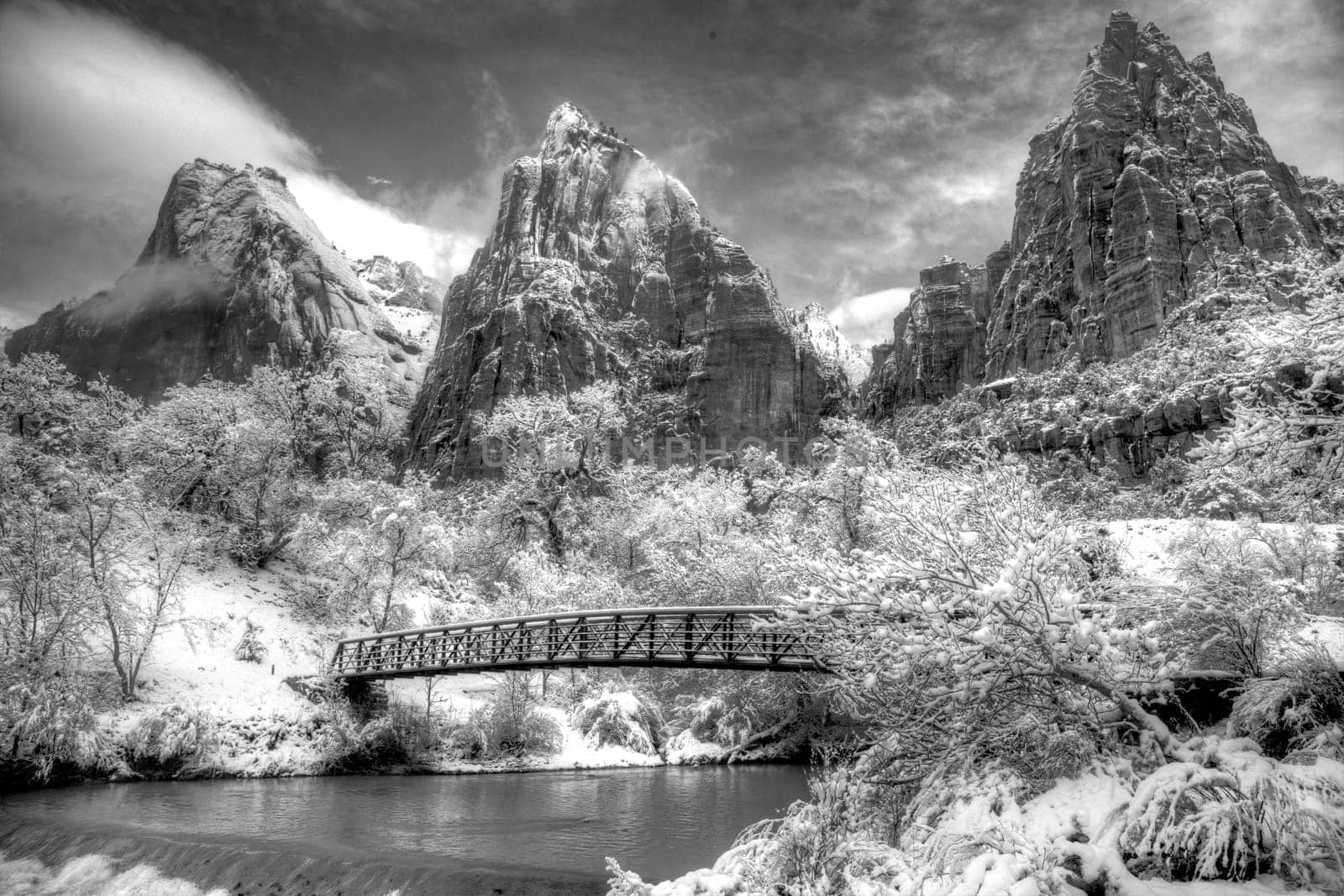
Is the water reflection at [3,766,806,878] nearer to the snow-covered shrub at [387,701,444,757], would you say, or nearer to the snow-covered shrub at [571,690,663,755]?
the snow-covered shrub at [387,701,444,757]

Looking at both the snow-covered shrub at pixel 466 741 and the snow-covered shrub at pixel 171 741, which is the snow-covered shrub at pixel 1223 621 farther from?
the snow-covered shrub at pixel 171 741

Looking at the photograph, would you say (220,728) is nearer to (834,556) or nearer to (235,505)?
(235,505)

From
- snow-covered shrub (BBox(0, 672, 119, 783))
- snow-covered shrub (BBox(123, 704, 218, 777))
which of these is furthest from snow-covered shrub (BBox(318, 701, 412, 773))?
snow-covered shrub (BBox(0, 672, 119, 783))

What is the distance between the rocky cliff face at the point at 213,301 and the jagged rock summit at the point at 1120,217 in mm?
129945

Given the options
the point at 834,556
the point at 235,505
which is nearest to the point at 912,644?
the point at 834,556

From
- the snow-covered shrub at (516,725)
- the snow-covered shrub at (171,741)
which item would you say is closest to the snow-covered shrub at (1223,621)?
the snow-covered shrub at (516,725)

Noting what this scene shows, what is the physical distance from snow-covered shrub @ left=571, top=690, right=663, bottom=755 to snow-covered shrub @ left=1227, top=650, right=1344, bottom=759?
2284 centimetres

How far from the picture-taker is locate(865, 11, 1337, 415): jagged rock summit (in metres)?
129

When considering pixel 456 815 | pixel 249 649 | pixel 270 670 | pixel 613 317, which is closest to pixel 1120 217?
pixel 613 317

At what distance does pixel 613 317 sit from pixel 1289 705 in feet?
505

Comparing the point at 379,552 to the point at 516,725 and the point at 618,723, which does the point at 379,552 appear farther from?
the point at 618,723

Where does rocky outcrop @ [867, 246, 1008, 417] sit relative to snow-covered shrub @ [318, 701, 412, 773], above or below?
above

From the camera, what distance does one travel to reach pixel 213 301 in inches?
6245

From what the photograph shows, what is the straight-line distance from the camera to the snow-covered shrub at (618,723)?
28.4 meters
